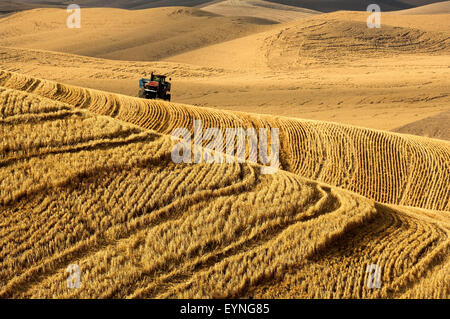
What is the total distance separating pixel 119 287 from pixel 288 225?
233 cm

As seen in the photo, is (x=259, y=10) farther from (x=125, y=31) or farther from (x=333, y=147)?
(x=333, y=147)

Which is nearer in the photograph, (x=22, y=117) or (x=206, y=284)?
(x=206, y=284)

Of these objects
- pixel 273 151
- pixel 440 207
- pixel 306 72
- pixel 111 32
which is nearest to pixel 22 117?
pixel 273 151

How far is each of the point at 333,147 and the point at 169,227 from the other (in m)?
8.43

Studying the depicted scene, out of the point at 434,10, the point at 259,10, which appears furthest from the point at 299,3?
the point at 434,10

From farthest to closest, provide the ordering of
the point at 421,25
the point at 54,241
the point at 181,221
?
the point at 421,25 < the point at 181,221 < the point at 54,241

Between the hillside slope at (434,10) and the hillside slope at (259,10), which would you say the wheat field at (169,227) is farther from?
the hillside slope at (434,10)

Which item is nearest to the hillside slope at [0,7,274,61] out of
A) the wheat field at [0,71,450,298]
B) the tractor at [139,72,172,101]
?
the tractor at [139,72,172,101]

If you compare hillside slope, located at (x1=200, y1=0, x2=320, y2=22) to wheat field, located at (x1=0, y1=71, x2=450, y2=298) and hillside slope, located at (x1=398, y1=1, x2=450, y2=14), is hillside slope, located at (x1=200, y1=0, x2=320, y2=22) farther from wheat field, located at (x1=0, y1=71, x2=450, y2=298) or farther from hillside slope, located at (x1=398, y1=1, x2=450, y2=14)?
wheat field, located at (x1=0, y1=71, x2=450, y2=298)

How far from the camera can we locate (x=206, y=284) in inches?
193

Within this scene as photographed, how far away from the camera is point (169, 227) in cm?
565

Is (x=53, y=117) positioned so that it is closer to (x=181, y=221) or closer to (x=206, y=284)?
(x=181, y=221)

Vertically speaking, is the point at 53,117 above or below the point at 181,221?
above

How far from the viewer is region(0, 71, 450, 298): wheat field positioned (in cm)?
496
